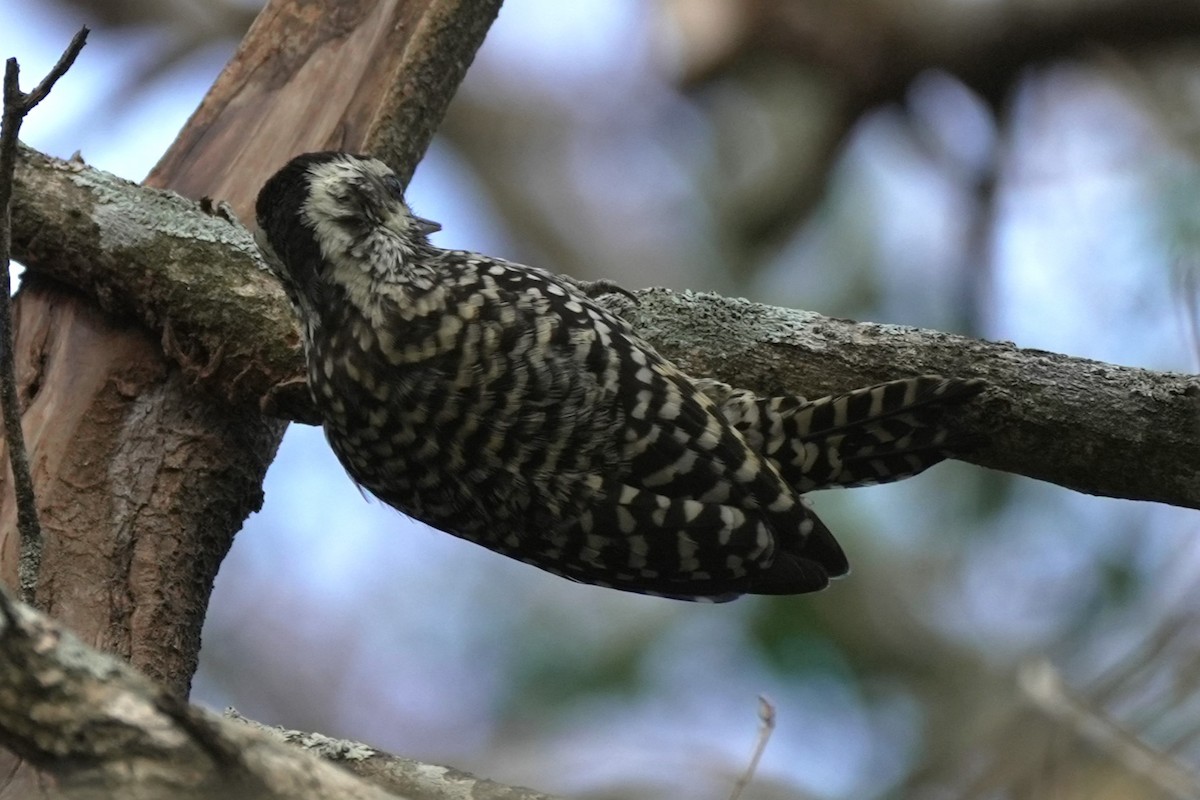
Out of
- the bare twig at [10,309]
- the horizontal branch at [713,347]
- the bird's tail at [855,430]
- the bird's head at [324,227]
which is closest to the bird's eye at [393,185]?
the bird's head at [324,227]

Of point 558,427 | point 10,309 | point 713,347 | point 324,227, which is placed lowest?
point 10,309

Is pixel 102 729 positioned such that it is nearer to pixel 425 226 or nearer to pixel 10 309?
pixel 10 309

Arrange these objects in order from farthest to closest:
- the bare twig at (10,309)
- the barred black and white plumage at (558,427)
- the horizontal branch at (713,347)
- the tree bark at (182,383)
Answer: the tree bark at (182,383) < the barred black and white plumage at (558,427) < the horizontal branch at (713,347) < the bare twig at (10,309)

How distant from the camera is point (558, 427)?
2.83 meters

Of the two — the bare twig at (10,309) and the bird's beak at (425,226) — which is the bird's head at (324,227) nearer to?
the bird's beak at (425,226)

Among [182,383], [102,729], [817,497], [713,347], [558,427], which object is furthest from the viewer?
[817,497]

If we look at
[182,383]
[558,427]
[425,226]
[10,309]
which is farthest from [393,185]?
[10,309]

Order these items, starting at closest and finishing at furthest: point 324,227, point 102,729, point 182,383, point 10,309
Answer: point 102,729
point 10,309
point 324,227
point 182,383

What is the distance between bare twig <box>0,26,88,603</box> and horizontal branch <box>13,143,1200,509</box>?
0.88 metres

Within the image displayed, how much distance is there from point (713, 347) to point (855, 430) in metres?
0.42

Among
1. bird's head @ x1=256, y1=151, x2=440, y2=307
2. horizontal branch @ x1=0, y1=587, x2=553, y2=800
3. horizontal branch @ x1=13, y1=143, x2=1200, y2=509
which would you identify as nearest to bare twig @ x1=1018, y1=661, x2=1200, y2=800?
horizontal branch @ x1=13, y1=143, x2=1200, y2=509

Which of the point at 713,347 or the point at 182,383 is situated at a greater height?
the point at 713,347

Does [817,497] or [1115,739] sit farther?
[817,497]

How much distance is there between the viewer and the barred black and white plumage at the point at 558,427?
2.81 metres
